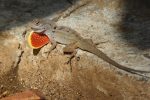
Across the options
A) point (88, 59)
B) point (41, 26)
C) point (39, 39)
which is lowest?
point (88, 59)

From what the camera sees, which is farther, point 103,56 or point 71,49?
point 71,49

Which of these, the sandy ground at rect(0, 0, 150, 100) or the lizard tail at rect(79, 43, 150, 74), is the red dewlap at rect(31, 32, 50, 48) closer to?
the sandy ground at rect(0, 0, 150, 100)

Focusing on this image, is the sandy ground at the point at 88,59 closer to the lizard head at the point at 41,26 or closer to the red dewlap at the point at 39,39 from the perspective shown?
the red dewlap at the point at 39,39

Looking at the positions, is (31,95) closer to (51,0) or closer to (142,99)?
(142,99)

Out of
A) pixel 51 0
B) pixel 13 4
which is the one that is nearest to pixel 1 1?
pixel 13 4

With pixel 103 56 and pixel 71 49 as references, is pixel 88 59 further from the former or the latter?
pixel 71 49

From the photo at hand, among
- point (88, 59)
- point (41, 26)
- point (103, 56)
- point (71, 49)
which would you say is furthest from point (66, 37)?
point (103, 56)

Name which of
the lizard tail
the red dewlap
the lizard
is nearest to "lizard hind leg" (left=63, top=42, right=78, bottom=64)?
the lizard

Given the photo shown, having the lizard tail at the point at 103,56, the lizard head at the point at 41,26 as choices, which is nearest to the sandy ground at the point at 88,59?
the lizard tail at the point at 103,56
